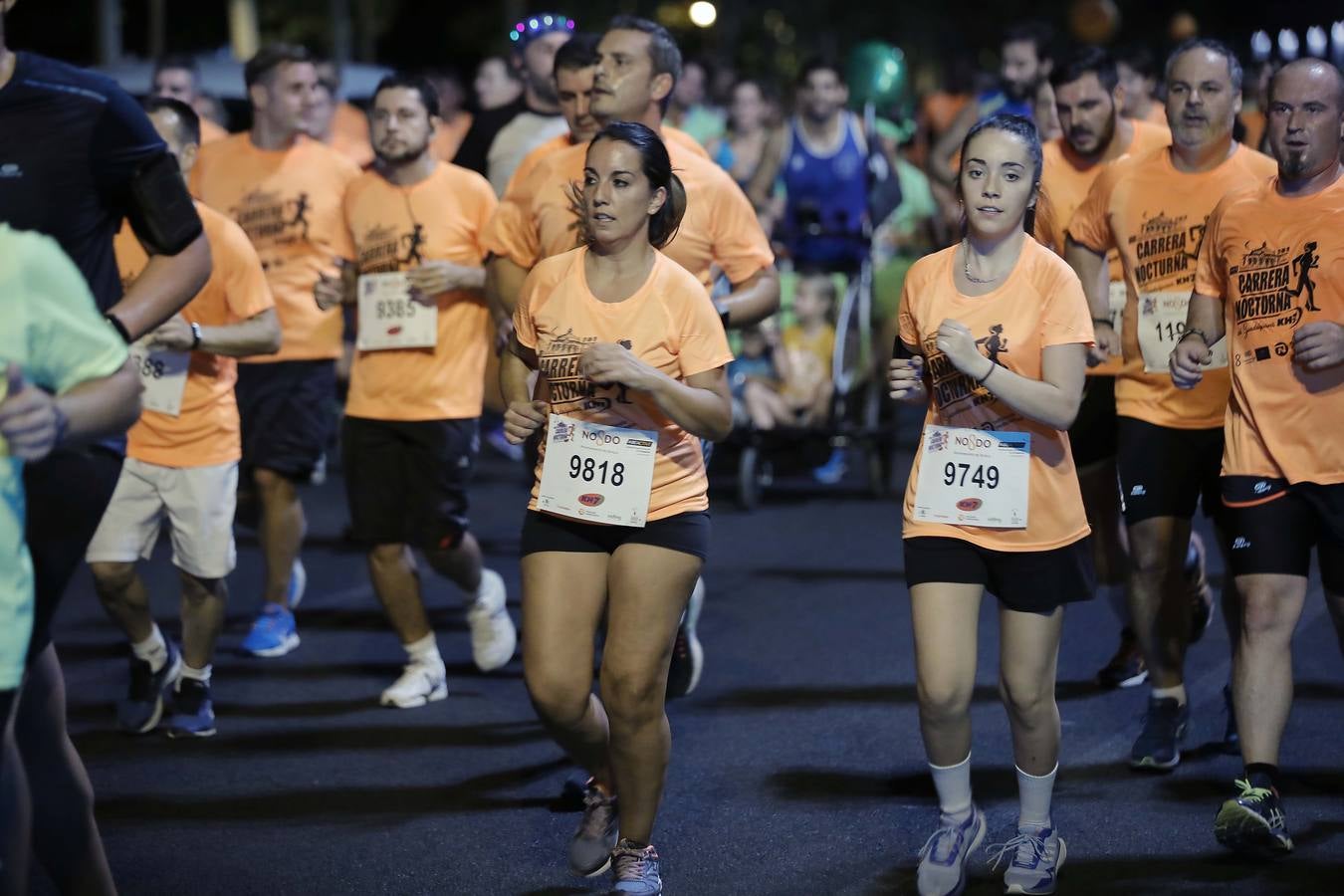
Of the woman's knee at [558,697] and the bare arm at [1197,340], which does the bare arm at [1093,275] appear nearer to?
the bare arm at [1197,340]

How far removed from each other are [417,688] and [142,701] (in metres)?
0.93

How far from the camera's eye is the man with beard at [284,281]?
282 inches

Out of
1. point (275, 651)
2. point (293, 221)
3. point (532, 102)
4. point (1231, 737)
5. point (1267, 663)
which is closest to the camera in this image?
point (1267, 663)

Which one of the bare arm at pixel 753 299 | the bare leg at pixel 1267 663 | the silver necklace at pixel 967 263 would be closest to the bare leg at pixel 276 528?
the bare arm at pixel 753 299

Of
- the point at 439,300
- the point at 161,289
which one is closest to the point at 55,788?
the point at 161,289

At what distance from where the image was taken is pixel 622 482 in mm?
4336

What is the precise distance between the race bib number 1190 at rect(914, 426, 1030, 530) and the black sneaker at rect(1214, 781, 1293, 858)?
0.98 meters

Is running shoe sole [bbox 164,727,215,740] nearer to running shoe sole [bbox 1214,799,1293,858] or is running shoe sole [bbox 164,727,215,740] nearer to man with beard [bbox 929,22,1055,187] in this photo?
running shoe sole [bbox 1214,799,1293,858]

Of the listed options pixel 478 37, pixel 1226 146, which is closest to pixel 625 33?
pixel 1226 146

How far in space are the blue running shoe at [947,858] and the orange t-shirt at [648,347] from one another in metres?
1.00

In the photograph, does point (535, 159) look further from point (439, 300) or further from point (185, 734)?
point (185, 734)

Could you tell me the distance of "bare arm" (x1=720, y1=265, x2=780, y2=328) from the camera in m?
5.62

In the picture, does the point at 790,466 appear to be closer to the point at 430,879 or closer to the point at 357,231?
the point at 357,231

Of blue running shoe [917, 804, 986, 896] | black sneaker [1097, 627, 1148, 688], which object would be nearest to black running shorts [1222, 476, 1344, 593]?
blue running shoe [917, 804, 986, 896]
